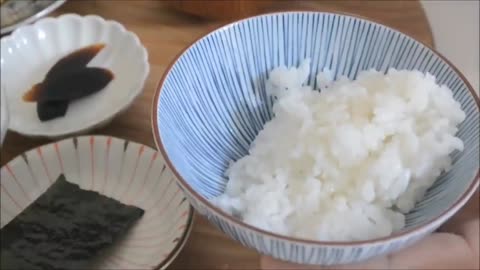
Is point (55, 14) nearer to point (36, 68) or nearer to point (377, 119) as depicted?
point (36, 68)

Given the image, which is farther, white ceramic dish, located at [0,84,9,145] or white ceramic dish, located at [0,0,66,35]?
white ceramic dish, located at [0,0,66,35]

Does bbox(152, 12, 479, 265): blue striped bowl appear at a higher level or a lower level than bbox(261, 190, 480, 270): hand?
higher

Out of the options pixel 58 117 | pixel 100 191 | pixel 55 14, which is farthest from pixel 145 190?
pixel 55 14

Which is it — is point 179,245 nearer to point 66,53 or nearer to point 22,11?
point 66,53

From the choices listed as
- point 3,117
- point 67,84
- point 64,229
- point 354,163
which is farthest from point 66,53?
point 354,163

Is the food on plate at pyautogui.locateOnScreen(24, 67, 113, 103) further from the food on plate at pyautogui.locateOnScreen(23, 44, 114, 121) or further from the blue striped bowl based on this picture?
the blue striped bowl

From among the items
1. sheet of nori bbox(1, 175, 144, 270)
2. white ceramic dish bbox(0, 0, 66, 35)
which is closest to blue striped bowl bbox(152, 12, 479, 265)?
sheet of nori bbox(1, 175, 144, 270)
